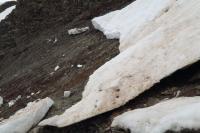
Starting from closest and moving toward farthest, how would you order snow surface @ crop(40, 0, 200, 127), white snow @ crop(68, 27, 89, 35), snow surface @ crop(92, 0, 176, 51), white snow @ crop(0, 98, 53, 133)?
snow surface @ crop(40, 0, 200, 127) < white snow @ crop(0, 98, 53, 133) < snow surface @ crop(92, 0, 176, 51) < white snow @ crop(68, 27, 89, 35)

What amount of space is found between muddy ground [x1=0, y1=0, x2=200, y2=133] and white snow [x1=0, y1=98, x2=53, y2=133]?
173mm

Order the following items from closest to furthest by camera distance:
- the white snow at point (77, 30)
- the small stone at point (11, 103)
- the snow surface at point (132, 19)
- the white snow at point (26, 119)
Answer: the white snow at point (26, 119)
the snow surface at point (132, 19)
the small stone at point (11, 103)
the white snow at point (77, 30)

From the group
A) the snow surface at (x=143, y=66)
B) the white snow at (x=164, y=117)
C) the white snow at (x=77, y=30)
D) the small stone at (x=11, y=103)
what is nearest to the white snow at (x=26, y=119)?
the snow surface at (x=143, y=66)

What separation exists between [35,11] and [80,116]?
11273mm

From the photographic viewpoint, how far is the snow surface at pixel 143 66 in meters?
7.37

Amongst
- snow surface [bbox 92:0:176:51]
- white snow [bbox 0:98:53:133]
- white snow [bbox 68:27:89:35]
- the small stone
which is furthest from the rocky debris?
white snow [bbox 68:27:89:35]

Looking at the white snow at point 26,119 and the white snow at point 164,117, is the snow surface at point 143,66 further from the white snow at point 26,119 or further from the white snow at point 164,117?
the white snow at point 164,117

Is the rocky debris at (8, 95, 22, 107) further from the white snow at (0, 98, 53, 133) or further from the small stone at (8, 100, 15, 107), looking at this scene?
the white snow at (0, 98, 53, 133)

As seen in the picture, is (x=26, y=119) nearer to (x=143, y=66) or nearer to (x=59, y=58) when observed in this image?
(x=143, y=66)

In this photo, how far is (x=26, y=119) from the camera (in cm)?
841

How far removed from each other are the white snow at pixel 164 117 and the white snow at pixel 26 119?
2.11 meters

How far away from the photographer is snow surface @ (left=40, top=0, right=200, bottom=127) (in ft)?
24.2

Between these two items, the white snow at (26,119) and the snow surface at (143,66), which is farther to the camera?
the white snow at (26,119)

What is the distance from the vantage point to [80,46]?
12867 mm
